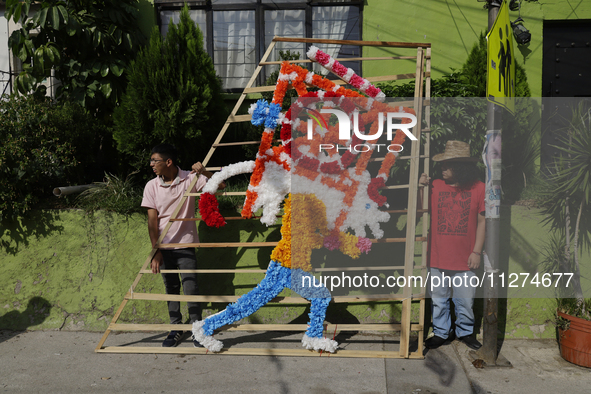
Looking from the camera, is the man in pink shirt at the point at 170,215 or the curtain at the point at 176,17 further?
the curtain at the point at 176,17

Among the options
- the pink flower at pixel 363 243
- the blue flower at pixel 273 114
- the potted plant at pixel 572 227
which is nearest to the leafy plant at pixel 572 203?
the potted plant at pixel 572 227

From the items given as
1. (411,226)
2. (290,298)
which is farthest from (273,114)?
(290,298)

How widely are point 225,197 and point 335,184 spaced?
54.3 inches

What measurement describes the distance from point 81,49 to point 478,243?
5.53m

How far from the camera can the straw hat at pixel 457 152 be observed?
13.1ft

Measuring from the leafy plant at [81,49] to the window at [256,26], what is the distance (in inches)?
37.6

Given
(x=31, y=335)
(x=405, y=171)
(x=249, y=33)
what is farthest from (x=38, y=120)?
(x=405, y=171)

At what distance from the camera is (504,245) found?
172 inches

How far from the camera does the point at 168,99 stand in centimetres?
518

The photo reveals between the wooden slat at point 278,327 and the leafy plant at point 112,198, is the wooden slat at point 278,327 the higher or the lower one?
the lower one

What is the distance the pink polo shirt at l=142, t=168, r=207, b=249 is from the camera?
4.20m

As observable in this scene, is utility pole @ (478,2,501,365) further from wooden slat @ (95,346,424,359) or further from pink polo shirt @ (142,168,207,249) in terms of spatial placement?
pink polo shirt @ (142,168,207,249)

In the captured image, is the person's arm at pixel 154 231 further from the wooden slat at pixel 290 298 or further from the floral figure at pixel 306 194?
the floral figure at pixel 306 194

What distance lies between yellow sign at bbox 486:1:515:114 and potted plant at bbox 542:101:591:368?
2.47 ft
